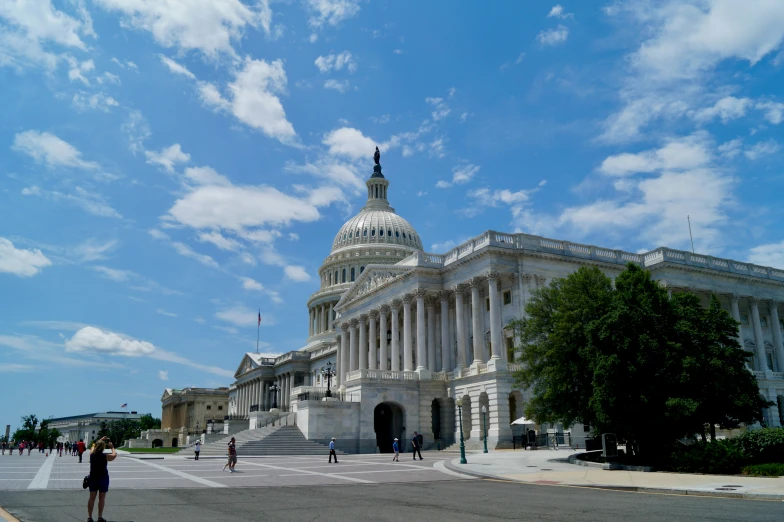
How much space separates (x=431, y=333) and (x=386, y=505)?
49.2m

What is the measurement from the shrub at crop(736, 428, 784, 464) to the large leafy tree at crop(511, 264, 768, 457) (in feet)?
8.58

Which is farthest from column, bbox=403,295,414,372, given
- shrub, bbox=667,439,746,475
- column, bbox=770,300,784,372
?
column, bbox=770,300,784,372

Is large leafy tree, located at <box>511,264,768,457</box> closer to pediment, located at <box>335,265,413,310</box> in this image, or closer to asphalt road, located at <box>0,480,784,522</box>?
asphalt road, located at <box>0,480,784,522</box>

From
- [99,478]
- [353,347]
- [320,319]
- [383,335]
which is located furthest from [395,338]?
[320,319]

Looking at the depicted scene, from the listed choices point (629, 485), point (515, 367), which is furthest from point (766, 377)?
point (629, 485)

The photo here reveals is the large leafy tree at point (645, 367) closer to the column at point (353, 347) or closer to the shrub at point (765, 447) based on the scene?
the shrub at point (765, 447)

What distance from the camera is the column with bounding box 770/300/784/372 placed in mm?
71688

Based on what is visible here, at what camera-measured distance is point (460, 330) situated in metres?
60.2

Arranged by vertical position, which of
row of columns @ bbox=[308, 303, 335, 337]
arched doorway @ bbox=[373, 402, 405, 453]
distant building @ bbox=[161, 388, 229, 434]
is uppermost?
row of columns @ bbox=[308, 303, 335, 337]

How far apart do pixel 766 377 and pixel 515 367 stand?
32.4 metres

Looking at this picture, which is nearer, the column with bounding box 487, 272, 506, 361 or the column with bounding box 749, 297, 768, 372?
the column with bounding box 487, 272, 506, 361

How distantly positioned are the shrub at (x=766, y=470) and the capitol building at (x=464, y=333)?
71.0 feet

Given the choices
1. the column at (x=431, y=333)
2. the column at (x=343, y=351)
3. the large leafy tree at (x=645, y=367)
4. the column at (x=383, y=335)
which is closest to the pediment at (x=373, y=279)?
the column at (x=383, y=335)

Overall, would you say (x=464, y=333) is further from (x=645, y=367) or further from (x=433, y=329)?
(x=645, y=367)
